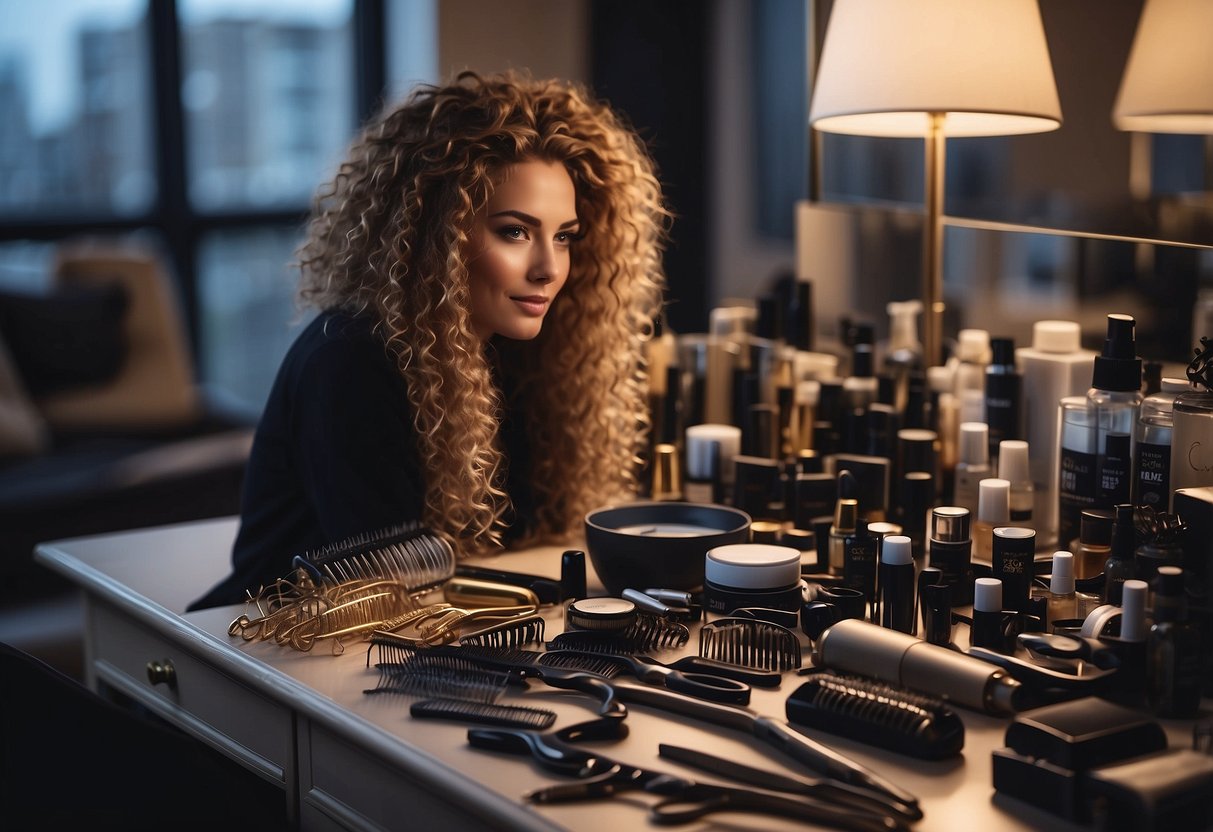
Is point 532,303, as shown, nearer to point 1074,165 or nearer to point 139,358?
point 1074,165

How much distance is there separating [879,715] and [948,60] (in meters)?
0.83

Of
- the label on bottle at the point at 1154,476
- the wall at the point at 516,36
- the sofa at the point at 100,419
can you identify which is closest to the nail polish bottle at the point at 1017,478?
the label on bottle at the point at 1154,476

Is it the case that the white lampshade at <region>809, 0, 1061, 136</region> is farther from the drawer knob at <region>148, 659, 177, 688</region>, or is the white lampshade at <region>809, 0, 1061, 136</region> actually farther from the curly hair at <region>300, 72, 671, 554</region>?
the drawer knob at <region>148, 659, 177, 688</region>

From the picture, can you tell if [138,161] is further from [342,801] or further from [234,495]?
[342,801]

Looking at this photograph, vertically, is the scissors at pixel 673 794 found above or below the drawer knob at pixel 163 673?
above

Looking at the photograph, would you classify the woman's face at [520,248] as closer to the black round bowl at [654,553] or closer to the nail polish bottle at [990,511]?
the black round bowl at [654,553]

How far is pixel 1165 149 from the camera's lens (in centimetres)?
178

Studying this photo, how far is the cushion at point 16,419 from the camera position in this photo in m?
2.90

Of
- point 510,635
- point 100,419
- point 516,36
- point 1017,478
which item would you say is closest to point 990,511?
point 1017,478

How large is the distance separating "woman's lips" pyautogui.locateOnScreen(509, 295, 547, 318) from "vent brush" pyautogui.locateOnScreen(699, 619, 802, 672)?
0.47m

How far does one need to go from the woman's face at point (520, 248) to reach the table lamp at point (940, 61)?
364mm

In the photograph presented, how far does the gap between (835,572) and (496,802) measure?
52cm

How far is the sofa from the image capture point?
8.52ft

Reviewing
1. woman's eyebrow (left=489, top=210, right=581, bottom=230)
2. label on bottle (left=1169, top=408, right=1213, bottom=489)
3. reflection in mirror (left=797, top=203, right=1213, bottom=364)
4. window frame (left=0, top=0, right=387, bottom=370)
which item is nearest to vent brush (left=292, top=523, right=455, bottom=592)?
woman's eyebrow (left=489, top=210, right=581, bottom=230)
